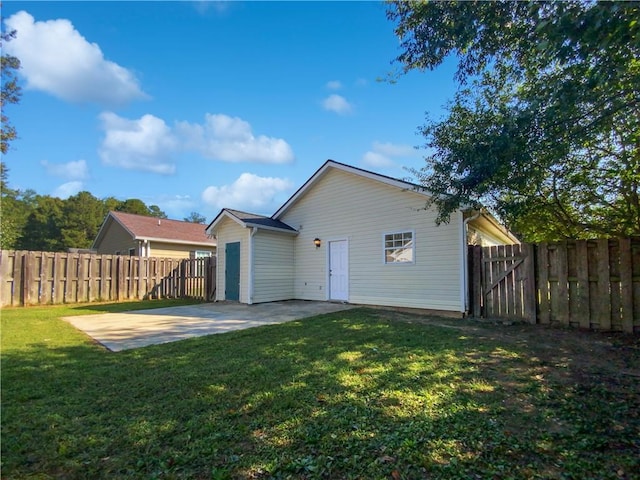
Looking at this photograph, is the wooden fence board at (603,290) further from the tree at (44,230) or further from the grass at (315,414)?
the tree at (44,230)

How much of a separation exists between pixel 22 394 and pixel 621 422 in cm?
581

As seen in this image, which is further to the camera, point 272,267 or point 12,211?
point 12,211

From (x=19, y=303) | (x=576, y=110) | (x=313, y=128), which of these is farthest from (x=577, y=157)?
(x=19, y=303)

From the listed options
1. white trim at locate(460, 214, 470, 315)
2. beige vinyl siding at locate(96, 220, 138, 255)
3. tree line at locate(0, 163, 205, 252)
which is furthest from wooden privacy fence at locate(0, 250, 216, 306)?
tree line at locate(0, 163, 205, 252)

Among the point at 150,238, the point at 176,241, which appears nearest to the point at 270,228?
the point at 150,238

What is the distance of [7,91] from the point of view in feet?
33.4

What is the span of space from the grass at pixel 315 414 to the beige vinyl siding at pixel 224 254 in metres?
6.44

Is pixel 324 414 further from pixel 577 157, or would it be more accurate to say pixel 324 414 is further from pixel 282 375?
pixel 577 157

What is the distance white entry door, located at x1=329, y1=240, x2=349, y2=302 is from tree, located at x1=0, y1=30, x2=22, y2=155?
11.1m

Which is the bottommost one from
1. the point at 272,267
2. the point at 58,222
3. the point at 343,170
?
the point at 272,267

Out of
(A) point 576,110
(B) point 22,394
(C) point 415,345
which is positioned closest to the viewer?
(B) point 22,394

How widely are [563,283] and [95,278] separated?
1491 centimetres

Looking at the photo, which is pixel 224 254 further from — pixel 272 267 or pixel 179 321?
pixel 179 321

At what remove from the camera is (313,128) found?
14.0 metres
